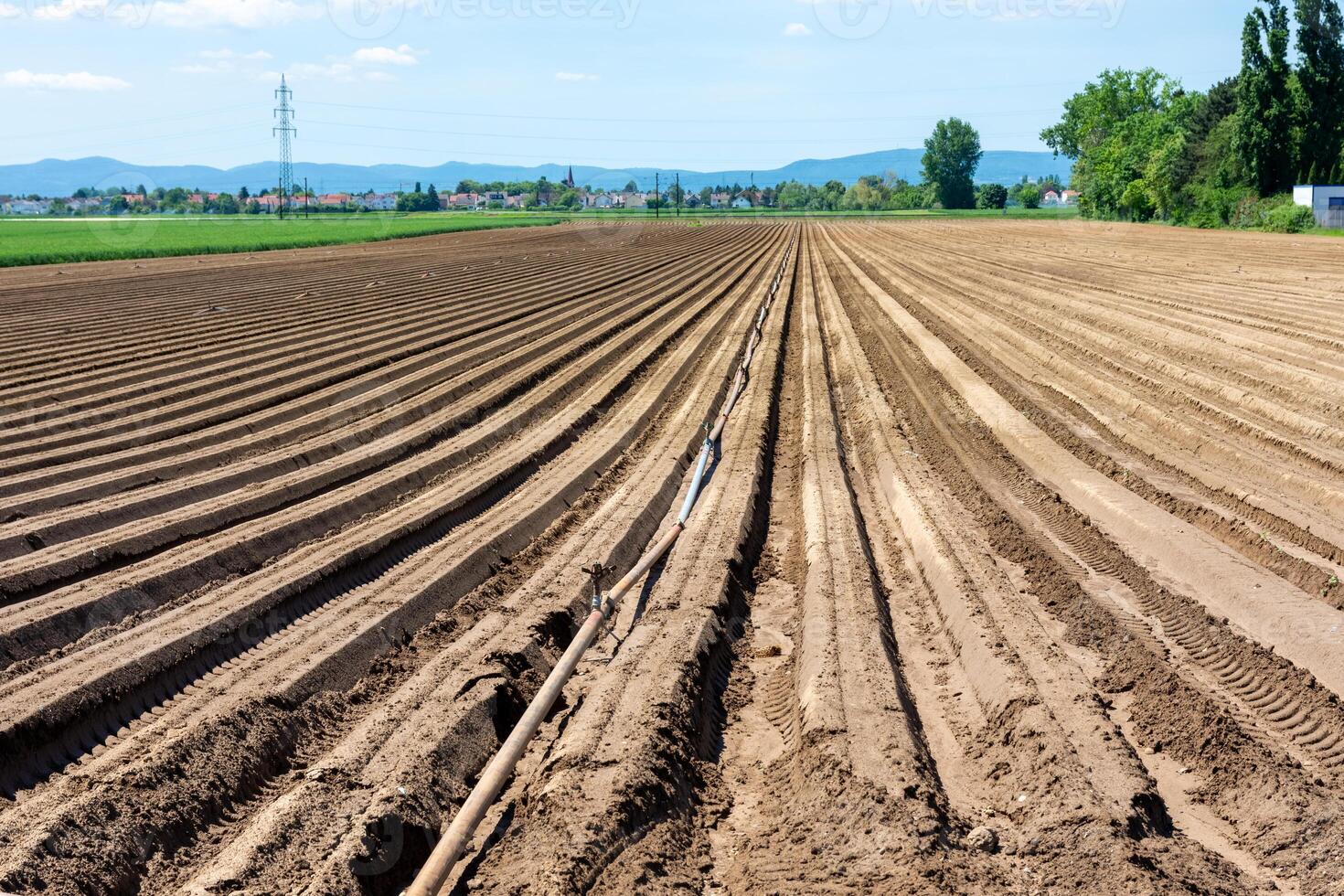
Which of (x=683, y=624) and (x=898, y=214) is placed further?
(x=898, y=214)

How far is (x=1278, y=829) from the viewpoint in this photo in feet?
15.1

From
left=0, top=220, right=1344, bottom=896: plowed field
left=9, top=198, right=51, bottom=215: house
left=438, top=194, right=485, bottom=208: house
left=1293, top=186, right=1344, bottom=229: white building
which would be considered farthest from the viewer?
left=9, top=198, right=51, bottom=215: house

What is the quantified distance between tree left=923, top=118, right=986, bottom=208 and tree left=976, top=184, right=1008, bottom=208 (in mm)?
1304

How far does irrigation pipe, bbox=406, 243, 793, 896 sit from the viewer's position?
4.25 m

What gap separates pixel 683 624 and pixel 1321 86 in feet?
204

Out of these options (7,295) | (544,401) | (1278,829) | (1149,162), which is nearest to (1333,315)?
(544,401)

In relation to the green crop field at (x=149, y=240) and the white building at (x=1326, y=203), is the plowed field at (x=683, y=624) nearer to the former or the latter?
the green crop field at (x=149, y=240)

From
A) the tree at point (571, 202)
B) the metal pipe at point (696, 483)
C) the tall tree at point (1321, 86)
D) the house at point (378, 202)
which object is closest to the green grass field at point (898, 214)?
the tree at point (571, 202)

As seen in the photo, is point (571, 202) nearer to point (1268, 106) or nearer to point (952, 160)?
point (952, 160)

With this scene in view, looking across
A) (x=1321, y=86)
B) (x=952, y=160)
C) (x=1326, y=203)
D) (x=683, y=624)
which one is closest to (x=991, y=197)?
(x=952, y=160)

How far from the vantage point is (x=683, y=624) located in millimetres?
6879

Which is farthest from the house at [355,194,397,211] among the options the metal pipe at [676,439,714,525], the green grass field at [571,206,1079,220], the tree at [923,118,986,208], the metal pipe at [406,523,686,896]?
the metal pipe at [406,523,686,896]

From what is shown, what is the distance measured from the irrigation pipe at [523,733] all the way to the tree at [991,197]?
148 metres

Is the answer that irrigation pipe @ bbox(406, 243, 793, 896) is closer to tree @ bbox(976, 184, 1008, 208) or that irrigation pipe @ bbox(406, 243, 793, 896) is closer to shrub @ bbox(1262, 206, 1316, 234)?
shrub @ bbox(1262, 206, 1316, 234)
